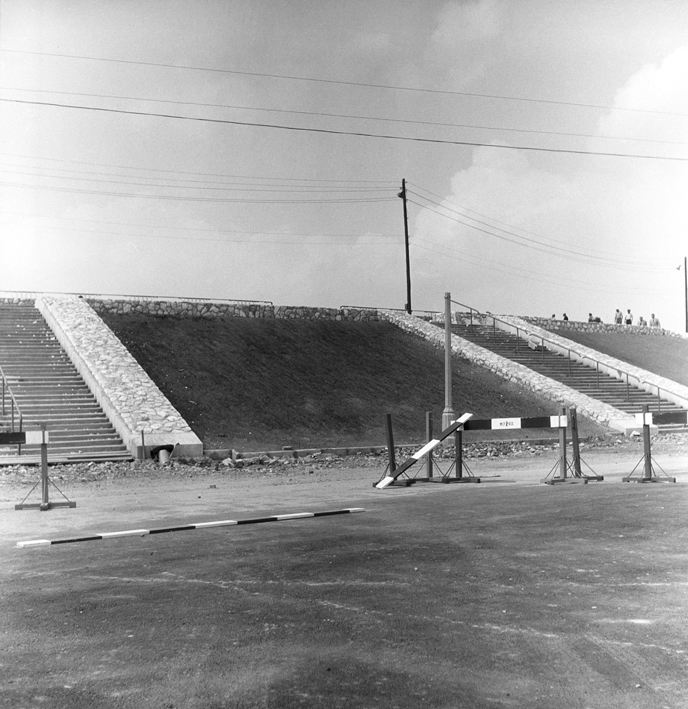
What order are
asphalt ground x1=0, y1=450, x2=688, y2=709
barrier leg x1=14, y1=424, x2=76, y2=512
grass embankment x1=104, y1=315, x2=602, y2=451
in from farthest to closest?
→ grass embankment x1=104, y1=315, x2=602, y2=451, barrier leg x1=14, y1=424, x2=76, y2=512, asphalt ground x1=0, y1=450, x2=688, y2=709

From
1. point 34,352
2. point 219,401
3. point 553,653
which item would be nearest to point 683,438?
point 219,401

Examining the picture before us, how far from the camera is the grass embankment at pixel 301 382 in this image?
26000mm

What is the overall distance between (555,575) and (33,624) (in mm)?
3973

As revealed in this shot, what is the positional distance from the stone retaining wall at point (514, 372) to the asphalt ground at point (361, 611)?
22820 millimetres

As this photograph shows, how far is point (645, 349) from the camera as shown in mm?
51406

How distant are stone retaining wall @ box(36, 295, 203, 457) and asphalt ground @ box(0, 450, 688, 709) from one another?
457 inches

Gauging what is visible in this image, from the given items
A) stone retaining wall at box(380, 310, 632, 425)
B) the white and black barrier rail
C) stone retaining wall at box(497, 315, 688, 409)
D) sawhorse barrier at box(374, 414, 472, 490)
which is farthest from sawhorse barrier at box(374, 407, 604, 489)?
stone retaining wall at box(497, 315, 688, 409)

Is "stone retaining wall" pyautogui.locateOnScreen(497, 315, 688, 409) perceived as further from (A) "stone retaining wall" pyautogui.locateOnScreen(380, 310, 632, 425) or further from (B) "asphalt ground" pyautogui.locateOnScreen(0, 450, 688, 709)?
(B) "asphalt ground" pyautogui.locateOnScreen(0, 450, 688, 709)

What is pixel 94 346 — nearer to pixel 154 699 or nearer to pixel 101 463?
pixel 101 463

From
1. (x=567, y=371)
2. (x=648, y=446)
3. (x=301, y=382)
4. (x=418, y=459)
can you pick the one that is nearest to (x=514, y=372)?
(x=567, y=371)

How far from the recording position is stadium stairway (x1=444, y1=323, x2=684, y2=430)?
3691cm

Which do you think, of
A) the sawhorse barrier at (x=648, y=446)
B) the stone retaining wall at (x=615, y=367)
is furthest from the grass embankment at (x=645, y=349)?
the sawhorse barrier at (x=648, y=446)

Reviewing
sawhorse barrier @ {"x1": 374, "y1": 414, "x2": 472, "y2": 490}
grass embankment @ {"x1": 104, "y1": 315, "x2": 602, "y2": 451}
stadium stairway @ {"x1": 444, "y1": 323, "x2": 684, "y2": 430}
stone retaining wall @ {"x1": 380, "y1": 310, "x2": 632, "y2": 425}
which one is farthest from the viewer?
stadium stairway @ {"x1": 444, "y1": 323, "x2": 684, "y2": 430}

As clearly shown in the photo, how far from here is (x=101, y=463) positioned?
20453 mm
